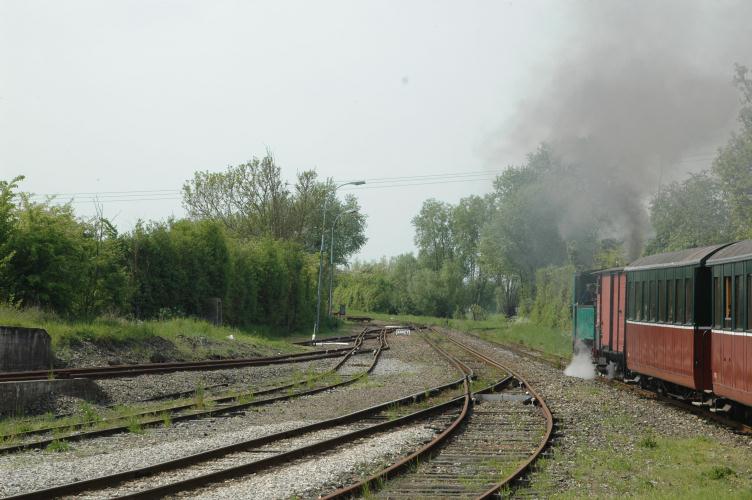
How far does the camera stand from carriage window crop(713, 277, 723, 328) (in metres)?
14.3

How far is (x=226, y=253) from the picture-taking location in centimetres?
3919

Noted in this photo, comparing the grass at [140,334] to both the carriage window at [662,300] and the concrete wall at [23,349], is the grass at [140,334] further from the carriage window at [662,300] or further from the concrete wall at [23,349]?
the carriage window at [662,300]

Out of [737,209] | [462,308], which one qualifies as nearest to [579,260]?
[737,209]

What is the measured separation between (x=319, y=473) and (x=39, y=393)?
7716mm

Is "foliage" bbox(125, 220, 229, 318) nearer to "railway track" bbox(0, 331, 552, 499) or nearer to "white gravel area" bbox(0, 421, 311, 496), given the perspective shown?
"railway track" bbox(0, 331, 552, 499)

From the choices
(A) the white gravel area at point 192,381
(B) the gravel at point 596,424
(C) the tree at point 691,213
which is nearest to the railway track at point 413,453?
(B) the gravel at point 596,424

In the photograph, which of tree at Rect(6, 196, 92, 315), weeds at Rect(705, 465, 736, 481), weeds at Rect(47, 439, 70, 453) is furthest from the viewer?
tree at Rect(6, 196, 92, 315)

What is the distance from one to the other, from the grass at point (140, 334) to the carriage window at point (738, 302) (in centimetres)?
1575

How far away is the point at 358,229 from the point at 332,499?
106 metres

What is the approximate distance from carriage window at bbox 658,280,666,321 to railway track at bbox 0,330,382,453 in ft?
24.5

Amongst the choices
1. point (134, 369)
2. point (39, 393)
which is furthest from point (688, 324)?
point (134, 369)

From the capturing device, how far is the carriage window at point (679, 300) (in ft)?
52.7

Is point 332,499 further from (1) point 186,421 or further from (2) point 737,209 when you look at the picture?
(2) point 737,209

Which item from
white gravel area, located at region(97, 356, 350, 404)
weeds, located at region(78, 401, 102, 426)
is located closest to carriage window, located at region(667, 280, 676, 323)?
white gravel area, located at region(97, 356, 350, 404)
